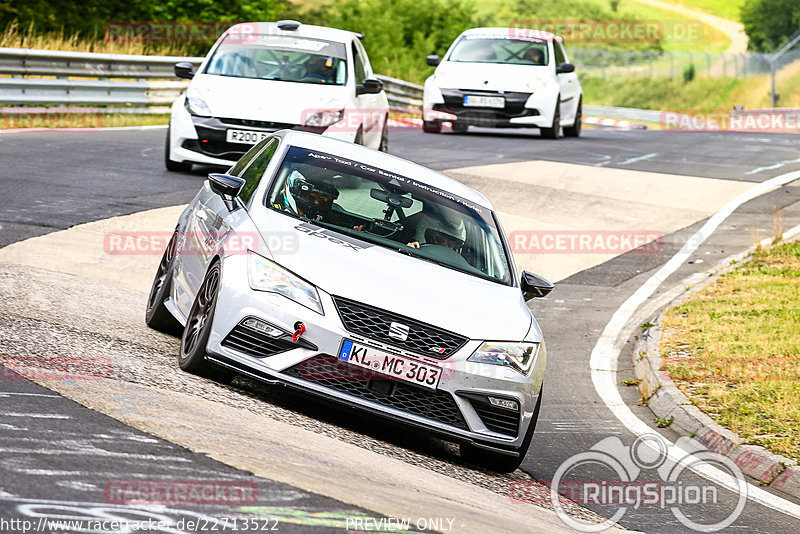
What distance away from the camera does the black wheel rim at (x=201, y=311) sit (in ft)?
22.4

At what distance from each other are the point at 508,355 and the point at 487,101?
1630 centimetres

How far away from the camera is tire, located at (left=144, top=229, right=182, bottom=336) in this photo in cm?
827

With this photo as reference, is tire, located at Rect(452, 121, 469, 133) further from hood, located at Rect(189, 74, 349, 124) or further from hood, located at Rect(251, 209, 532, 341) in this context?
hood, located at Rect(251, 209, 532, 341)

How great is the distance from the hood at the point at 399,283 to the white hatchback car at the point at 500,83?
15.6 metres

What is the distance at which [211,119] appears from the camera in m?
14.7

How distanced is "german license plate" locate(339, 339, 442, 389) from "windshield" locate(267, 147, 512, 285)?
3.55 ft

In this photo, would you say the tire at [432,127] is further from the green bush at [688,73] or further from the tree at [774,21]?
the tree at [774,21]

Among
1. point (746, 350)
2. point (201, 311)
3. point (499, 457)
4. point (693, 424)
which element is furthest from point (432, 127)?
point (499, 457)

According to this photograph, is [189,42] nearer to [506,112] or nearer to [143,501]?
[506,112]

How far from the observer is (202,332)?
22.2 ft

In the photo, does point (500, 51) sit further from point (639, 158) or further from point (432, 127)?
point (639, 158)

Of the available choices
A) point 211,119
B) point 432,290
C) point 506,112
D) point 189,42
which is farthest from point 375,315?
point 189,42

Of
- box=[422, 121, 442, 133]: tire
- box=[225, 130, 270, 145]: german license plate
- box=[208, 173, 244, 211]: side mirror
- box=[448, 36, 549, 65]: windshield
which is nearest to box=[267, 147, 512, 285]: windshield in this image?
box=[208, 173, 244, 211]: side mirror

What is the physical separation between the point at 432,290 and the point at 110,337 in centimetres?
221
